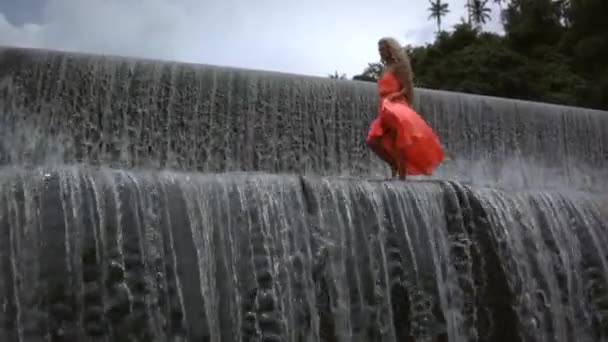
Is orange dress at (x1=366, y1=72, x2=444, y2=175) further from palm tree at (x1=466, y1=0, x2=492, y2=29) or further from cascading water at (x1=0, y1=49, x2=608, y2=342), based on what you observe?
palm tree at (x1=466, y1=0, x2=492, y2=29)

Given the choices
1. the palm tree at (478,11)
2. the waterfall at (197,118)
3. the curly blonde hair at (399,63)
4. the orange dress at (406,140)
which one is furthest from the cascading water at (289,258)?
the palm tree at (478,11)

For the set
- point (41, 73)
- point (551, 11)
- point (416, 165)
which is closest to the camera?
point (416, 165)

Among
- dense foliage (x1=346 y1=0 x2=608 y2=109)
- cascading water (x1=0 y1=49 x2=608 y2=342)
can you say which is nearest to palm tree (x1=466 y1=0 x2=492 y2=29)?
dense foliage (x1=346 y1=0 x2=608 y2=109)

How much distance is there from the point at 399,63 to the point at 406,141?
3.01ft

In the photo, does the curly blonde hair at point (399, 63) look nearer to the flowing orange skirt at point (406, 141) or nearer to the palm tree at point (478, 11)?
the flowing orange skirt at point (406, 141)

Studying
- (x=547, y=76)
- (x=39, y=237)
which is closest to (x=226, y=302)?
(x=39, y=237)

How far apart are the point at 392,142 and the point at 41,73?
5.02 m

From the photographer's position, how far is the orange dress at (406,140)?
27.7ft

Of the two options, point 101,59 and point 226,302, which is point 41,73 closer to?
point 101,59

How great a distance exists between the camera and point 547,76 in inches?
1058

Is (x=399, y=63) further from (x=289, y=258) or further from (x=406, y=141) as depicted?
(x=289, y=258)

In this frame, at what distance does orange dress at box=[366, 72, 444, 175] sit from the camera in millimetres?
8438

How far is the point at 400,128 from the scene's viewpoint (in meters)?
8.48

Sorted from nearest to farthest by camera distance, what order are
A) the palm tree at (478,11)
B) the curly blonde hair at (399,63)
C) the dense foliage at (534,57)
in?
1. the curly blonde hair at (399,63)
2. the dense foliage at (534,57)
3. the palm tree at (478,11)
